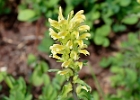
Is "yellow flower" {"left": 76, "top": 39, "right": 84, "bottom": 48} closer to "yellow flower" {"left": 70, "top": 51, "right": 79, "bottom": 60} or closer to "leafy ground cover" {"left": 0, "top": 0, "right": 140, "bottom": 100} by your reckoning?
"yellow flower" {"left": 70, "top": 51, "right": 79, "bottom": 60}

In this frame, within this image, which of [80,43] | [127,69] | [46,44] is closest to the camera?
[80,43]

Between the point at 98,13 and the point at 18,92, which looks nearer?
the point at 18,92

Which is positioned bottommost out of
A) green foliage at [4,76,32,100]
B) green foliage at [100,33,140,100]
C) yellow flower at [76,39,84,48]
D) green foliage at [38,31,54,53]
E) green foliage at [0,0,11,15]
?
yellow flower at [76,39,84,48]

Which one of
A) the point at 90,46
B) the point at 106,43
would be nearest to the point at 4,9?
the point at 90,46

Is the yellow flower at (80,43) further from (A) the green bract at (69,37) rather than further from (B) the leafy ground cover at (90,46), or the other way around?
(B) the leafy ground cover at (90,46)

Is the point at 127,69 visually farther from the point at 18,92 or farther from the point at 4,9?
the point at 4,9

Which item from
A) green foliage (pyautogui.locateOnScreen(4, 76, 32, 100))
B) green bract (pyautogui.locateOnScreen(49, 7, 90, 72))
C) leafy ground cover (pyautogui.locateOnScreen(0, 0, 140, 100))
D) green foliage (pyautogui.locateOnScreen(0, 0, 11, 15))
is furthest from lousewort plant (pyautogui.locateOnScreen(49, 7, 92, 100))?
green foliage (pyautogui.locateOnScreen(0, 0, 11, 15))

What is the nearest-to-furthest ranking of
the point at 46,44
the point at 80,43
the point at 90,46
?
the point at 80,43, the point at 46,44, the point at 90,46

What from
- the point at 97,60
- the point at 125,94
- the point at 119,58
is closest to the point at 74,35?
the point at 125,94

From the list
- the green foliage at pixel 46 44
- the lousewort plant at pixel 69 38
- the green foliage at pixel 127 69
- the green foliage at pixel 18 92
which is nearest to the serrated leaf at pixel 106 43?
the green foliage at pixel 127 69
